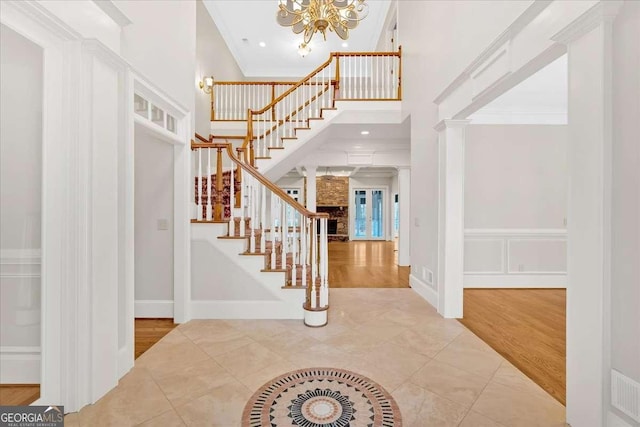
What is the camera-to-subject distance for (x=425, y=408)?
1827 millimetres

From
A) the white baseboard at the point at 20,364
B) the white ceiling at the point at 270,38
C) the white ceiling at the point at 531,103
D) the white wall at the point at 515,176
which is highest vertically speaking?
the white ceiling at the point at 270,38

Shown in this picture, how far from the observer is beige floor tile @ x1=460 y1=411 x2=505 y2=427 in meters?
1.68

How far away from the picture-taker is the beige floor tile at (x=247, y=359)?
228 cm

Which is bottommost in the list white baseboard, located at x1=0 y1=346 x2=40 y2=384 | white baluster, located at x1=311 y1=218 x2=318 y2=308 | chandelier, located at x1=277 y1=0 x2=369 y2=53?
white baseboard, located at x1=0 y1=346 x2=40 y2=384

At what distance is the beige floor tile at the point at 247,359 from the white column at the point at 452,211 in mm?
2064

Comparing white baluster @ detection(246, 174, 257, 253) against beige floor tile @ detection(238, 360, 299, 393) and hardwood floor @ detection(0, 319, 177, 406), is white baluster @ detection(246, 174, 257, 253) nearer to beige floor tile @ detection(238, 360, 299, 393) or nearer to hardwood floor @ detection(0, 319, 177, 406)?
hardwood floor @ detection(0, 319, 177, 406)

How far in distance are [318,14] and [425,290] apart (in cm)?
370

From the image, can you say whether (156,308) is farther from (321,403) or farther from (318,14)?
(318,14)

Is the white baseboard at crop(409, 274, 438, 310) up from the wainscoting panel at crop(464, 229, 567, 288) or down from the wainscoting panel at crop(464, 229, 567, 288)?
down

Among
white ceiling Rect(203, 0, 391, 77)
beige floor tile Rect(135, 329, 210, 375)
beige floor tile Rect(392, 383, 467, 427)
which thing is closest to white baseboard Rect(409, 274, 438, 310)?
beige floor tile Rect(392, 383, 467, 427)

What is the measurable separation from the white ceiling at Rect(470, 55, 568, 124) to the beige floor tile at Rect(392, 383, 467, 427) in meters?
3.70

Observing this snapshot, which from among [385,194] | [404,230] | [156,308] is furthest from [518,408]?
[385,194]

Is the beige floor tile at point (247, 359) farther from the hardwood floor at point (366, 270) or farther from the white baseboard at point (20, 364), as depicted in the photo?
the hardwood floor at point (366, 270)

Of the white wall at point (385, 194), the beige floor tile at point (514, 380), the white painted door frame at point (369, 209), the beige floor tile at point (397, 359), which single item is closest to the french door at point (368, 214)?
the white painted door frame at point (369, 209)
